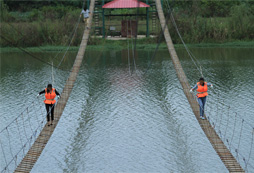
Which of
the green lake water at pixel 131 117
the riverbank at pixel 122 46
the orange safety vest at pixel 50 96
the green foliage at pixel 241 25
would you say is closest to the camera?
the green lake water at pixel 131 117

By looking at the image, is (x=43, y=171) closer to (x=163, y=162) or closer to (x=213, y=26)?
(x=163, y=162)

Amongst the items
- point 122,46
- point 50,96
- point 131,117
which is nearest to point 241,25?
point 122,46

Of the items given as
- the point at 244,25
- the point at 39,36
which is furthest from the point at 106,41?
the point at 244,25

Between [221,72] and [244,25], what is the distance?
11.4 meters

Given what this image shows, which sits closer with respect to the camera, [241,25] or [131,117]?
[131,117]

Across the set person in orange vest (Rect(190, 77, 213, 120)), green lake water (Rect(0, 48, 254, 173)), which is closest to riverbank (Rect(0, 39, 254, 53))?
A: green lake water (Rect(0, 48, 254, 173))

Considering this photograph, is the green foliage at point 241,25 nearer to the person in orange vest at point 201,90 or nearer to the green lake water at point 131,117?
the green lake water at point 131,117

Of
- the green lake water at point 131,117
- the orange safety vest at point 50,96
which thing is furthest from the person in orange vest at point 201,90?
the orange safety vest at point 50,96

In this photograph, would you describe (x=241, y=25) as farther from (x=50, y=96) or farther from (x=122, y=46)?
(x=50, y=96)

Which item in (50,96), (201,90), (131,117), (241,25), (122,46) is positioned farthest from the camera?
(241,25)

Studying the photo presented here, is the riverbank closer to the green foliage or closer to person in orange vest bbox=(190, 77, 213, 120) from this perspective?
the green foliage

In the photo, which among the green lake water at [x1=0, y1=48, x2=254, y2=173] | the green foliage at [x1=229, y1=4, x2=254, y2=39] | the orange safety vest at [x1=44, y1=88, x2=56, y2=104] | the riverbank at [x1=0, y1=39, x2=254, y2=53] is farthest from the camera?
the green foliage at [x1=229, y1=4, x2=254, y2=39]

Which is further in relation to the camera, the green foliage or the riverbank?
the green foliage

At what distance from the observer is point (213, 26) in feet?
110
